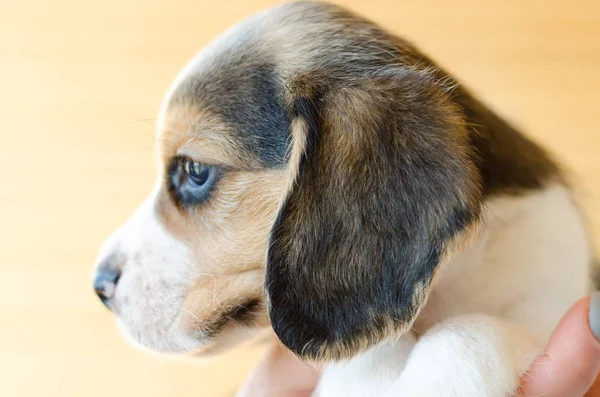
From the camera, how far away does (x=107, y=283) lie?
4.49 feet

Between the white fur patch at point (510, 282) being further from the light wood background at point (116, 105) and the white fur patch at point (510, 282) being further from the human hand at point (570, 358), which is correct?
the light wood background at point (116, 105)

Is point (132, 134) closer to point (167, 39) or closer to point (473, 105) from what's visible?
point (167, 39)

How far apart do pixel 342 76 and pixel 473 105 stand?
→ 30 centimetres

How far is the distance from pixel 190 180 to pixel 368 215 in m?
0.45

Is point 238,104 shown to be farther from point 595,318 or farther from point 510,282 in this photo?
point 595,318

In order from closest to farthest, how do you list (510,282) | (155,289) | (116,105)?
1. (510,282)
2. (155,289)
3. (116,105)

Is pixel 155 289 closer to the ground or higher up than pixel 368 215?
closer to the ground

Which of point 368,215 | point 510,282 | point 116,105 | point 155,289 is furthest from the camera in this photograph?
point 116,105

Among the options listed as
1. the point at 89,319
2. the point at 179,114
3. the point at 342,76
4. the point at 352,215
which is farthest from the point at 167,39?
the point at 352,215

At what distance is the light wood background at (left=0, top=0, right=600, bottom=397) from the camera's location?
236 centimetres

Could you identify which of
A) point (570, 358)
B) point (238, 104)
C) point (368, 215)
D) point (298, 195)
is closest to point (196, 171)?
point (238, 104)

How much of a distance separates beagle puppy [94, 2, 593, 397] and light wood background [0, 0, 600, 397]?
1.12 metres

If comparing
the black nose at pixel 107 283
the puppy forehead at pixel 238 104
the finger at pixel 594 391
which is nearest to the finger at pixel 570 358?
the finger at pixel 594 391

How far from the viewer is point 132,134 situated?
2.66 meters
